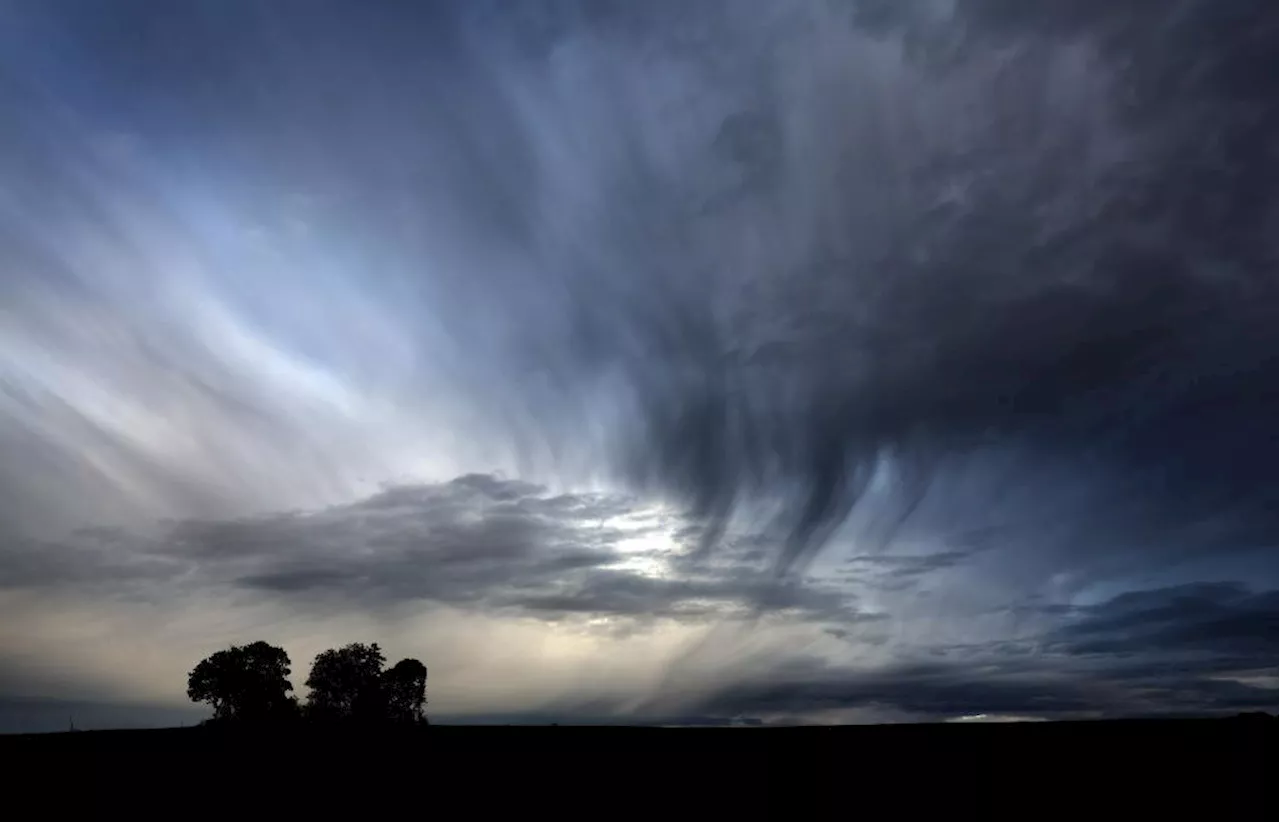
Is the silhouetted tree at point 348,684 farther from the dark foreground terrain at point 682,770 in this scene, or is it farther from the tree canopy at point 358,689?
the dark foreground terrain at point 682,770

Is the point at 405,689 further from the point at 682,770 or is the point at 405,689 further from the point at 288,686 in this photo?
the point at 682,770

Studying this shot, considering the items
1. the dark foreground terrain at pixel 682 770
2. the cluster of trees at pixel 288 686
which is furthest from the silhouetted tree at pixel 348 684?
the dark foreground terrain at pixel 682 770

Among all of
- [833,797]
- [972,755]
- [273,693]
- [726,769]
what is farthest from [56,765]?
[273,693]

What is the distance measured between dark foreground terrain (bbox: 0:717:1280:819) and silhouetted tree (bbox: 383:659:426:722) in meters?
88.0

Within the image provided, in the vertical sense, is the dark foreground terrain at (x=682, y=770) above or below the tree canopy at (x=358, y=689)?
below

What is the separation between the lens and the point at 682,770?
20.5 m

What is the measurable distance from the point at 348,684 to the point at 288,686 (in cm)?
665

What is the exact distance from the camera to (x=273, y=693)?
96.8 metres

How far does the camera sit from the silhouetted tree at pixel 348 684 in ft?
319

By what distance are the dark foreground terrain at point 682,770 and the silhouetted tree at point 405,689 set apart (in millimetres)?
88026

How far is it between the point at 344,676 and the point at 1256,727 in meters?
94.7

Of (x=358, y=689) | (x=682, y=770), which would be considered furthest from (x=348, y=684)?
(x=682, y=770)

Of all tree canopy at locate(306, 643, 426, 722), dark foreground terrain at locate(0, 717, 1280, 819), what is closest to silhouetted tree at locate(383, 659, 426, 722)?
tree canopy at locate(306, 643, 426, 722)

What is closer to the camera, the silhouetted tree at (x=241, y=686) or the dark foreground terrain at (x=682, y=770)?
the dark foreground terrain at (x=682, y=770)
